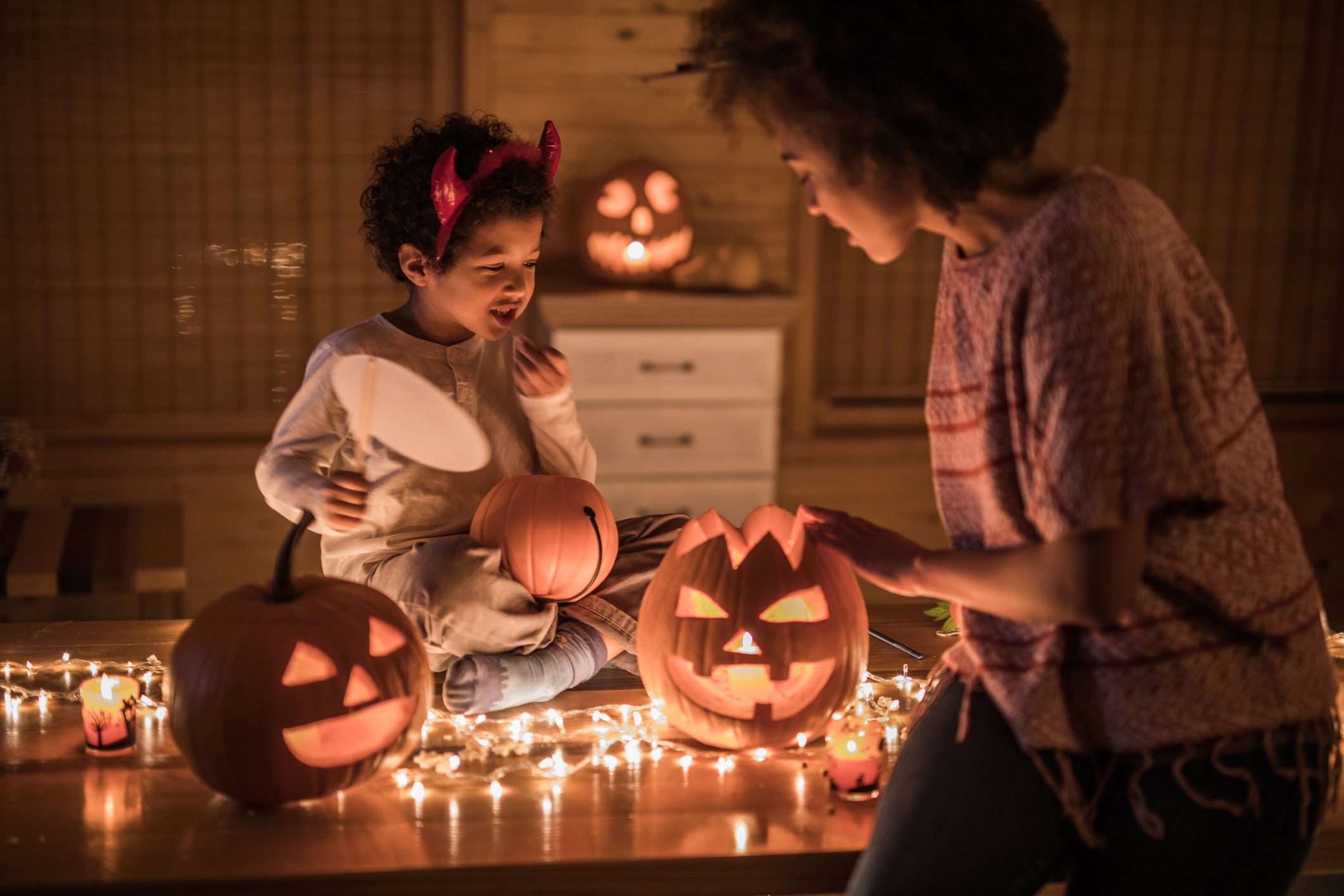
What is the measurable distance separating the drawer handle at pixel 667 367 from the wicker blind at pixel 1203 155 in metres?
0.65

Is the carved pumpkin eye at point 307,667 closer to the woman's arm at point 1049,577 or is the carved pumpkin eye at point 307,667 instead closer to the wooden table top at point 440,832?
the wooden table top at point 440,832

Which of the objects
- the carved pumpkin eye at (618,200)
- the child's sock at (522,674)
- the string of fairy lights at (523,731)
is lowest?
the string of fairy lights at (523,731)

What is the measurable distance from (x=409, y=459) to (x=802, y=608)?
2.00 feet

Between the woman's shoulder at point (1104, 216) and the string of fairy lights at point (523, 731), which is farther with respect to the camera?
the string of fairy lights at point (523, 731)

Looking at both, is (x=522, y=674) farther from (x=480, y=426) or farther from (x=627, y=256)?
(x=627, y=256)

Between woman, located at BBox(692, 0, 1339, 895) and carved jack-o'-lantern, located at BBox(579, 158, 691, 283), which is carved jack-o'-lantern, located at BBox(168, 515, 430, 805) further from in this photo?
carved jack-o'-lantern, located at BBox(579, 158, 691, 283)

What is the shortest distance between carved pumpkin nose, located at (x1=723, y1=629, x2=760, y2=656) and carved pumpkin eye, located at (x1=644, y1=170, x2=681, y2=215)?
5.75ft

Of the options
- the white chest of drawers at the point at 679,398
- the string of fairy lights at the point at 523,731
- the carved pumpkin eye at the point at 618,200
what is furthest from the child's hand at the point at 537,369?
the carved pumpkin eye at the point at 618,200

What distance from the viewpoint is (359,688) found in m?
1.19

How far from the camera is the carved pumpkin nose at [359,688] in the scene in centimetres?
119

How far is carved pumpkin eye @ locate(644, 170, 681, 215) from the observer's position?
9.55ft

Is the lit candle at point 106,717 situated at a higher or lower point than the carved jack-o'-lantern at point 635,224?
lower

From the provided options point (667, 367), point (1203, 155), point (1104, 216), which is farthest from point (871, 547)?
point (1203, 155)

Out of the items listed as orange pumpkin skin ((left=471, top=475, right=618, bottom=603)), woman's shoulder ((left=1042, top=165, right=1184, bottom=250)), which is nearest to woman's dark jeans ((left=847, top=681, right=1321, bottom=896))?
woman's shoulder ((left=1042, top=165, right=1184, bottom=250))
